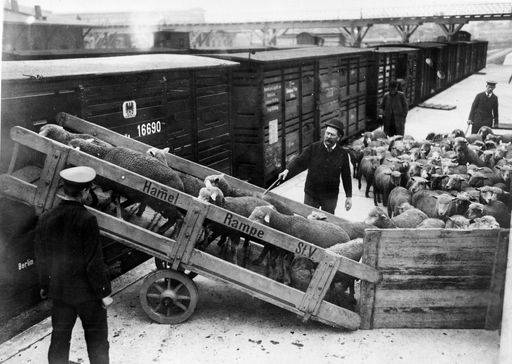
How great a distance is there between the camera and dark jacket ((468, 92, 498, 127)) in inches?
507

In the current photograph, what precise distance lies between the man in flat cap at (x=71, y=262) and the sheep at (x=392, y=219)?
11.2 feet

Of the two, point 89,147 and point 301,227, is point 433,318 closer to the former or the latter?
point 301,227

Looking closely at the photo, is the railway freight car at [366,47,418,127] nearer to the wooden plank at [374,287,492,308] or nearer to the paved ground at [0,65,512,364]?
the wooden plank at [374,287,492,308]

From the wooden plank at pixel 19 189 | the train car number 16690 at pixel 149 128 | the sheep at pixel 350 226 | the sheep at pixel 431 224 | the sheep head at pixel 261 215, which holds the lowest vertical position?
the sheep at pixel 431 224

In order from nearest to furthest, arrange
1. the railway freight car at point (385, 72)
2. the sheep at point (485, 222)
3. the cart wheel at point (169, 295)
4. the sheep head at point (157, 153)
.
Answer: the cart wheel at point (169, 295), the sheep head at point (157, 153), the sheep at point (485, 222), the railway freight car at point (385, 72)

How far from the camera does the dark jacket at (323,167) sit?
6.72 m

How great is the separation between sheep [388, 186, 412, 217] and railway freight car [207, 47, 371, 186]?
2.86 m

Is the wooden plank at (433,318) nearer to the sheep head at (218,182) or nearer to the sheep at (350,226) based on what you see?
the sheep at (350,226)

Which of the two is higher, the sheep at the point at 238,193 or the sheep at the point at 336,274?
the sheep at the point at 238,193

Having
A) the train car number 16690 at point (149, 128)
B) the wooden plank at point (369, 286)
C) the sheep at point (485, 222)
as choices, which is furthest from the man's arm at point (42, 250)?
the sheep at point (485, 222)

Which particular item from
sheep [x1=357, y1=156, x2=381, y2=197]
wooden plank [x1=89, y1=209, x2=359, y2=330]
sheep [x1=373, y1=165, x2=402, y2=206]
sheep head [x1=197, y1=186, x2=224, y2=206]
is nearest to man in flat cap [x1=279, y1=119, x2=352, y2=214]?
sheep head [x1=197, y1=186, x2=224, y2=206]

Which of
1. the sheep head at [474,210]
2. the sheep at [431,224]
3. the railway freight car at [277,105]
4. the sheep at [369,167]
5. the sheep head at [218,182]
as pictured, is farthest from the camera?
the sheep at [369,167]

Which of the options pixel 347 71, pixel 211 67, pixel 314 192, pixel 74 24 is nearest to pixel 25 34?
pixel 74 24

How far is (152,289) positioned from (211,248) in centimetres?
78
